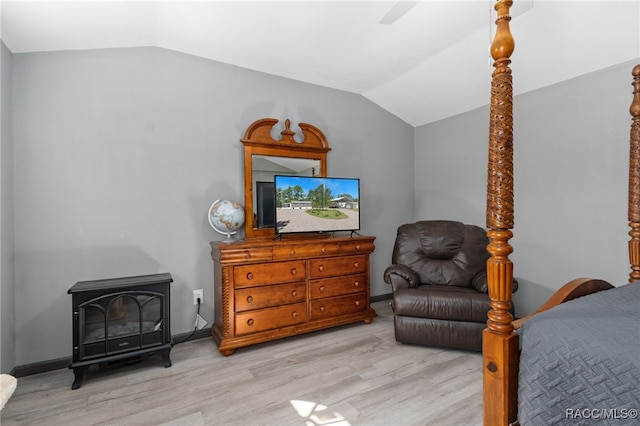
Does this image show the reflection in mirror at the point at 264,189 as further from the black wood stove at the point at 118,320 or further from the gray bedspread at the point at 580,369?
the gray bedspread at the point at 580,369

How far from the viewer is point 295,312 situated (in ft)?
8.77

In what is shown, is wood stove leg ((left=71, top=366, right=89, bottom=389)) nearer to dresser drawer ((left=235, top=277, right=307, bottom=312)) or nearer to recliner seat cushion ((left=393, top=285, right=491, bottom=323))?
dresser drawer ((left=235, top=277, right=307, bottom=312))

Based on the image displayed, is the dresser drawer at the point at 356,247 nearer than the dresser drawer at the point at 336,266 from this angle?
No

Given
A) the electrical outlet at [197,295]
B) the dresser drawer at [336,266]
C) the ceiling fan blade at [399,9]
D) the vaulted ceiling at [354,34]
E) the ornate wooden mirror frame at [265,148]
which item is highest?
the vaulted ceiling at [354,34]

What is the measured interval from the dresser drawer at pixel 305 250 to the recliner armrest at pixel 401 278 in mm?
548

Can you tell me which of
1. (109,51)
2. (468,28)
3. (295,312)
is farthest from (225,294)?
(468,28)

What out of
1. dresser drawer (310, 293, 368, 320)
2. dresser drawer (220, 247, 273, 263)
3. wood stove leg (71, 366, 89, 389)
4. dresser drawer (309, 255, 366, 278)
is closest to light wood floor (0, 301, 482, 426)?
wood stove leg (71, 366, 89, 389)

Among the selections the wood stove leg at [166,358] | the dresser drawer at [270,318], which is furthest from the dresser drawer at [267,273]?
the wood stove leg at [166,358]

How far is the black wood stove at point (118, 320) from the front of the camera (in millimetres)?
2027

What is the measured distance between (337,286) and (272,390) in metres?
1.17

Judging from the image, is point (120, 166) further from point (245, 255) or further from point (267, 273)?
point (267, 273)

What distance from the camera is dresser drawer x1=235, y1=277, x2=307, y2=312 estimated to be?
246cm

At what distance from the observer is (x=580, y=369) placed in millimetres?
838

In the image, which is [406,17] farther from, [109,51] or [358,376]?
[358,376]
